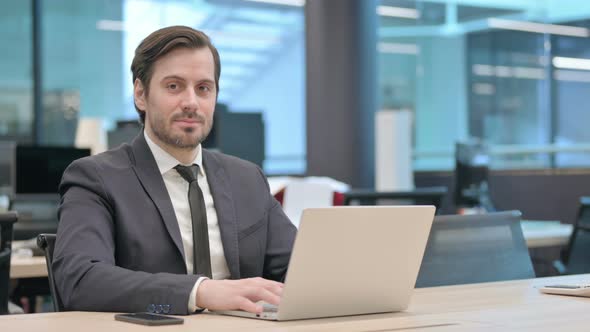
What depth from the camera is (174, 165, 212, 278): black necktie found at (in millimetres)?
2217

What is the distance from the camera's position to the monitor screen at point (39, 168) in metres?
5.23

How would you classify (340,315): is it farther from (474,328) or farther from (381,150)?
(381,150)

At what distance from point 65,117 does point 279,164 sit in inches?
103

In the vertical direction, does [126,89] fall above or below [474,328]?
above

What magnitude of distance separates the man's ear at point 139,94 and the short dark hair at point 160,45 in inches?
0.8

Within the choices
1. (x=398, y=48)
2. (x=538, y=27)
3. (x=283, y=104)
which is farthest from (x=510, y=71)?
(x=283, y=104)

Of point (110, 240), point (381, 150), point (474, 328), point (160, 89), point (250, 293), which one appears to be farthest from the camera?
point (381, 150)

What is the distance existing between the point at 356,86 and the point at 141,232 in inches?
223

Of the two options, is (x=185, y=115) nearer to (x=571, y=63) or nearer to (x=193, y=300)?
(x=193, y=300)

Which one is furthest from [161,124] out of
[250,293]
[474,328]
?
[474,328]

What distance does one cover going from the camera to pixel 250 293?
5.70 feet

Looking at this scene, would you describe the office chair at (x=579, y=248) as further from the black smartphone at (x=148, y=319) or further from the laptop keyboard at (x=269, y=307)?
the black smartphone at (x=148, y=319)

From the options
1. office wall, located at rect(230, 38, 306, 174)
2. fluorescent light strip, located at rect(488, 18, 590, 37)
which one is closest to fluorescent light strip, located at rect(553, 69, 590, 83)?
fluorescent light strip, located at rect(488, 18, 590, 37)

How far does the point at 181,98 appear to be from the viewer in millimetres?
2266
